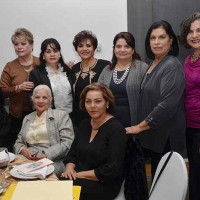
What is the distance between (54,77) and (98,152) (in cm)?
110

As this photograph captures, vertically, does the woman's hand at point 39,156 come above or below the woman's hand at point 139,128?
below

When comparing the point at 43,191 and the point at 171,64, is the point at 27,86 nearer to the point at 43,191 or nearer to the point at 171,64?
the point at 171,64

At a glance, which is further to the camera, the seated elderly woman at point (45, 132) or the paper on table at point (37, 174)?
the seated elderly woman at point (45, 132)

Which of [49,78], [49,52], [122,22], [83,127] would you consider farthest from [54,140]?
[122,22]

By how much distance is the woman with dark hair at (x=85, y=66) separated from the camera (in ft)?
8.55

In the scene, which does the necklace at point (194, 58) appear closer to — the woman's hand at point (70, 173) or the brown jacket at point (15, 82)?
the woman's hand at point (70, 173)

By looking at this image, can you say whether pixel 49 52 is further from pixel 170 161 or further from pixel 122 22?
pixel 170 161

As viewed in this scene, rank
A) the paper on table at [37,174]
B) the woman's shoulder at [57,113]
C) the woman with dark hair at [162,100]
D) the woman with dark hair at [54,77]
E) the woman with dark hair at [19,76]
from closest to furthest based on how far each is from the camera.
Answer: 1. the paper on table at [37,174]
2. the woman with dark hair at [162,100]
3. the woman's shoulder at [57,113]
4. the woman with dark hair at [54,77]
5. the woman with dark hair at [19,76]

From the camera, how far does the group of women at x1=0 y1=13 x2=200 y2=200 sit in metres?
1.86

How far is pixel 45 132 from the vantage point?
2361 millimetres

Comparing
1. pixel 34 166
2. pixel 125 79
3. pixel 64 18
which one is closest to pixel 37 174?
pixel 34 166

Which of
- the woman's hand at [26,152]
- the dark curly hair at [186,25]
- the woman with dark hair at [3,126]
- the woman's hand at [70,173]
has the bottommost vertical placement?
the woman's hand at [70,173]

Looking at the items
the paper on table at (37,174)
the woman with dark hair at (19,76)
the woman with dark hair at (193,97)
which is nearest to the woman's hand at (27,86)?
the woman with dark hair at (19,76)

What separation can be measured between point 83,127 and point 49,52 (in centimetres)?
96
